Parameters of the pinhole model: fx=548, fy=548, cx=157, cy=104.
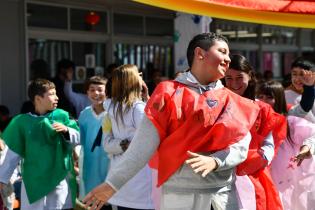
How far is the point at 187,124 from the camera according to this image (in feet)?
8.41

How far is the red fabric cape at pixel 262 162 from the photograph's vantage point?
116 inches

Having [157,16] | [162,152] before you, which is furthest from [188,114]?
[157,16]

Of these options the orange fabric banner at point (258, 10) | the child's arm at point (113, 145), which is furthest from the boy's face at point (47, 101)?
the orange fabric banner at point (258, 10)

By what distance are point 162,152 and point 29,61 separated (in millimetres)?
5796

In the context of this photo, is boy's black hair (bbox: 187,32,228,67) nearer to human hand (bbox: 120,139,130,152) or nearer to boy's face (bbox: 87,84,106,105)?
human hand (bbox: 120,139,130,152)

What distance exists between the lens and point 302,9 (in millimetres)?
4043

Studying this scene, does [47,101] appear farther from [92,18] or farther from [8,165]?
[92,18]

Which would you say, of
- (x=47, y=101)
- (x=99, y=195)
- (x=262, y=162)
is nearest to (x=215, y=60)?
(x=262, y=162)

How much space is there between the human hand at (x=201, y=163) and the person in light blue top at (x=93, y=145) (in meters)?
2.56

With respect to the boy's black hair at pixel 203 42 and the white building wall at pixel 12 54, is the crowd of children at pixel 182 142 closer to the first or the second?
the boy's black hair at pixel 203 42

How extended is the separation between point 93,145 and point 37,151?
1.69 feet

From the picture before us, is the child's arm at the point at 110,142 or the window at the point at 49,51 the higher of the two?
the window at the point at 49,51

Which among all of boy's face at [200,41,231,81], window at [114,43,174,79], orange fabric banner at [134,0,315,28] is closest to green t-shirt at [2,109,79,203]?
orange fabric banner at [134,0,315,28]

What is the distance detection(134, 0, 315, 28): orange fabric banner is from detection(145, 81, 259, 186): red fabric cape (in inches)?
53.4
